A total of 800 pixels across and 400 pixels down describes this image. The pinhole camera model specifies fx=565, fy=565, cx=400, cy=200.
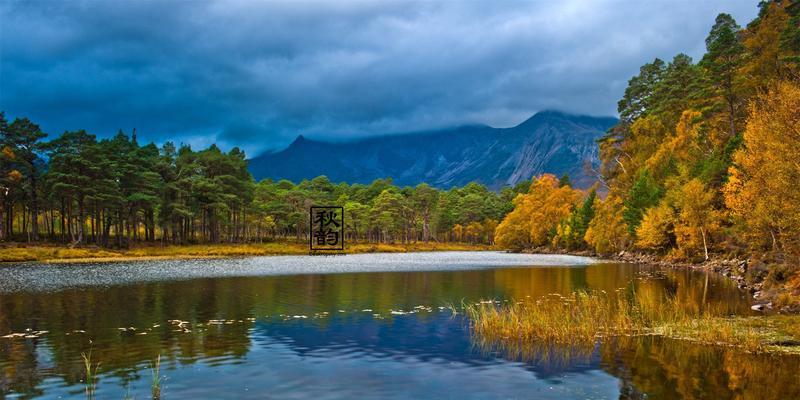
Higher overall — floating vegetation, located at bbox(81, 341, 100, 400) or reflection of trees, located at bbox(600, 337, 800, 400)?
floating vegetation, located at bbox(81, 341, 100, 400)

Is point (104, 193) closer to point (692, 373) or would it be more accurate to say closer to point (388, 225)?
point (388, 225)

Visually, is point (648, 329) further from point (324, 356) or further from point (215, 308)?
point (215, 308)

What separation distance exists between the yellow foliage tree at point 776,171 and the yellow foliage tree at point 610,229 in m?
63.9

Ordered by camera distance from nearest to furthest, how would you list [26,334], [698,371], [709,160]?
[698,371] → [26,334] → [709,160]

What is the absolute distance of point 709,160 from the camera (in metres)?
77.9

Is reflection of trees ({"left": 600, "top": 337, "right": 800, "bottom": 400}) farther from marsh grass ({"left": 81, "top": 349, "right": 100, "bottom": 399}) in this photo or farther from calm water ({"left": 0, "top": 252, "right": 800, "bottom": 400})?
marsh grass ({"left": 81, "top": 349, "right": 100, "bottom": 399})

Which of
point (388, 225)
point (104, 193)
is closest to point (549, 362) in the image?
point (104, 193)

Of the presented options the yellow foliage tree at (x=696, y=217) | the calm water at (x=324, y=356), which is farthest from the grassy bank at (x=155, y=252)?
the yellow foliage tree at (x=696, y=217)

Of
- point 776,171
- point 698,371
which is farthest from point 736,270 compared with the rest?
point 698,371

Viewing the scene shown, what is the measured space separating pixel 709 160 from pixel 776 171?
153ft

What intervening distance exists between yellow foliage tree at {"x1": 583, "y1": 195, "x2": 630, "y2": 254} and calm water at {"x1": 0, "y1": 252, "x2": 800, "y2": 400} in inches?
2848

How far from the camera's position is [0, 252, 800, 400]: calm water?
58.3ft

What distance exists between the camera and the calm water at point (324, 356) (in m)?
17.8

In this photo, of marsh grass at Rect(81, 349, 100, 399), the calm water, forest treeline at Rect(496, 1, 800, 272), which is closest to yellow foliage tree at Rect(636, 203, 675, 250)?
forest treeline at Rect(496, 1, 800, 272)
